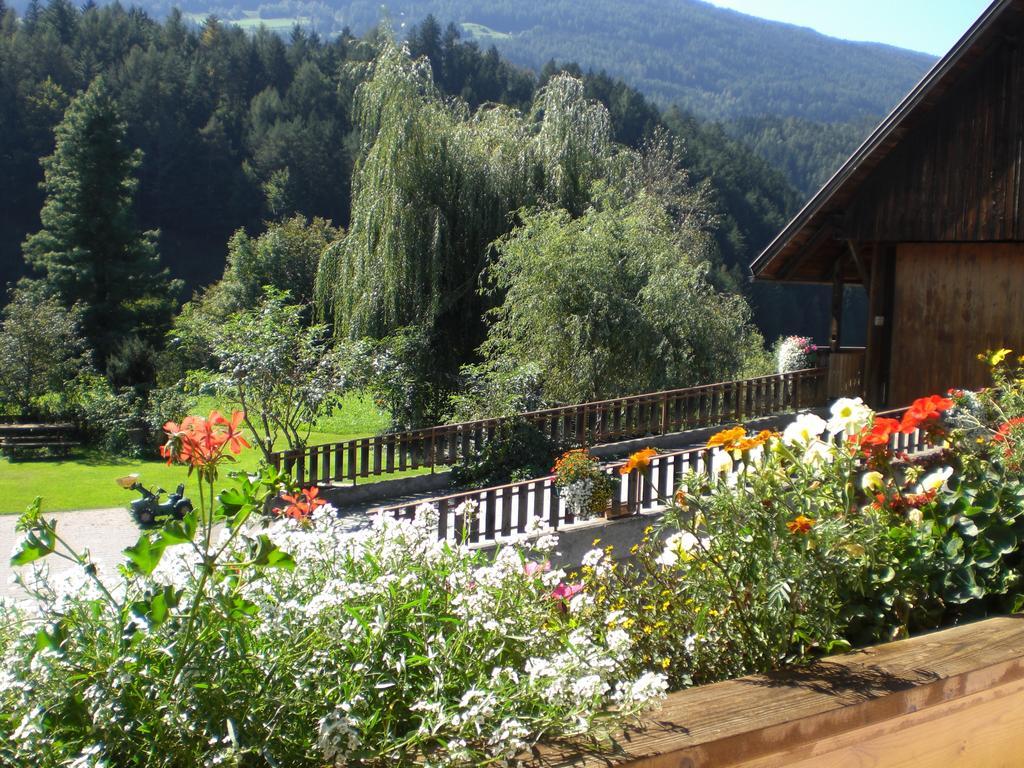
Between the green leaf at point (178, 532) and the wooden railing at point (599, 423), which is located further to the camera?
the wooden railing at point (599, 423)

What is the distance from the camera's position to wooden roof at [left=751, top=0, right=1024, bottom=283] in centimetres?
1118

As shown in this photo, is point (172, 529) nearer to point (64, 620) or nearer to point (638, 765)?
point (64, 620)

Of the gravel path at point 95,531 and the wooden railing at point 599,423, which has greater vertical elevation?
the wooden railing at point 599,423

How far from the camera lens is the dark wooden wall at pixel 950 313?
12266mm

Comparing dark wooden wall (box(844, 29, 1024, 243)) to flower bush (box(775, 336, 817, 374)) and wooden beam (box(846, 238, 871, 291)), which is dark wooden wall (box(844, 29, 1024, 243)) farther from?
flower bush (box(775, 336, 817, 374))

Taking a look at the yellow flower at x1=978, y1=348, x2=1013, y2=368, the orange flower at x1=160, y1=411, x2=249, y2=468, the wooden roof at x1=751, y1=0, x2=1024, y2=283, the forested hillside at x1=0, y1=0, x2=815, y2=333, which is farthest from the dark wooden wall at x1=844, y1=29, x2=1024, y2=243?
the forested hillside at x1=0, y1=0, x2=815, y2=333

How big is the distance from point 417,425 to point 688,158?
52975mm

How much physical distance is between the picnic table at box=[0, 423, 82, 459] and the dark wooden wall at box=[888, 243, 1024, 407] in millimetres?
20343

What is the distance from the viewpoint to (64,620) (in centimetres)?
156

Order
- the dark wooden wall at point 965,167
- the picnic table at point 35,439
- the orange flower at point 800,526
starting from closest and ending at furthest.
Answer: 1. the orange flower at point 800,526
2. the dark wooden wall at point 965,167
3. the picnic table at point 35,439

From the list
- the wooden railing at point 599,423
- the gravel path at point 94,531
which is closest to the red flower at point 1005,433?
the wooden railing at point 599,423

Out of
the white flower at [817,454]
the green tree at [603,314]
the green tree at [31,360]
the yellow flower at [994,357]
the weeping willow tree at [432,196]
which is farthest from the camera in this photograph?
the green tree at [31,360]

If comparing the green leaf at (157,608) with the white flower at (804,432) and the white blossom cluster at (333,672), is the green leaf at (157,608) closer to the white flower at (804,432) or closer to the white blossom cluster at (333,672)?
the white blossom cluster at (333,672)

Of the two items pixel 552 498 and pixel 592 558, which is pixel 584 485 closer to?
pixel 552 498
